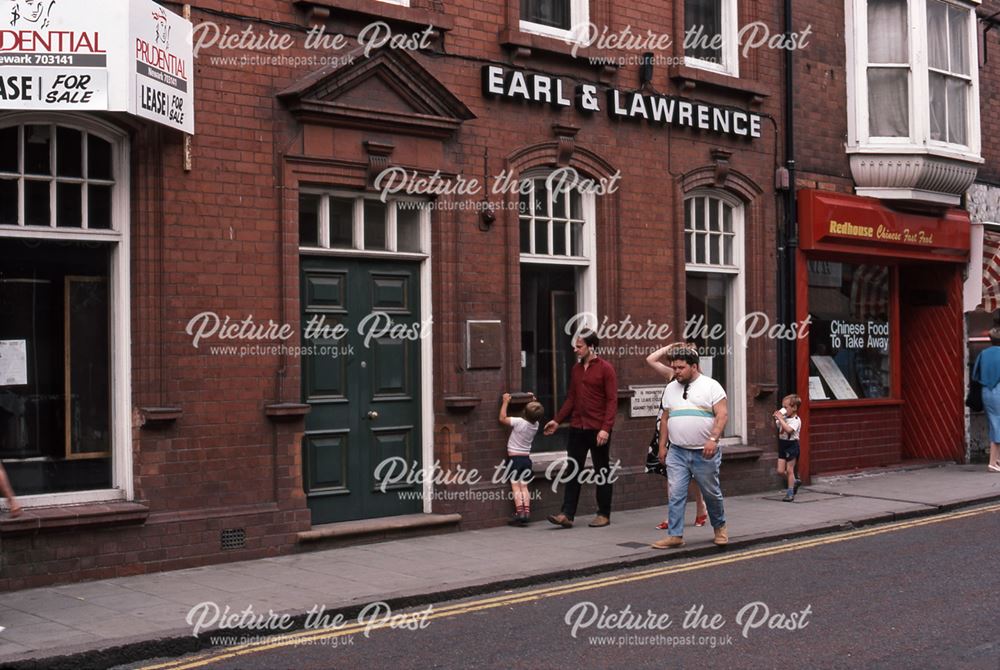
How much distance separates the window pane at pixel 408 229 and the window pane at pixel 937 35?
9.40 meters

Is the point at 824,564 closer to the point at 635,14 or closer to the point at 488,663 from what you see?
the point at 488,663

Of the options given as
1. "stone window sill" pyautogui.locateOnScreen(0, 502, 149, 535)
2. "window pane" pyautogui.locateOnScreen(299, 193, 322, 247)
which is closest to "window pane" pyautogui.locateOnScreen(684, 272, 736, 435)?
"window pane" pyautogui.locateOnScreen(299, 193, 322, 247)

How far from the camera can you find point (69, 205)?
10.0 m

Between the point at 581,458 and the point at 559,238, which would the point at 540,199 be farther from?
the point at 581,458

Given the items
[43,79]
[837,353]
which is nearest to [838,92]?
[837,353]

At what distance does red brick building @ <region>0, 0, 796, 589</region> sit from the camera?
10.0 metres

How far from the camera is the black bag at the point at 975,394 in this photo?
17688 millimetres

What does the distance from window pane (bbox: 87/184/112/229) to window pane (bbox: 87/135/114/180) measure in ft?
0.32

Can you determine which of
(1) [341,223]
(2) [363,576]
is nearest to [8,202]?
(1) [341,223]

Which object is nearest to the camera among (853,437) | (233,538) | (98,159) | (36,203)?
(36,203)

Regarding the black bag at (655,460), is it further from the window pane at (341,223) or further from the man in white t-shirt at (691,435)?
the window pane at (341,223)

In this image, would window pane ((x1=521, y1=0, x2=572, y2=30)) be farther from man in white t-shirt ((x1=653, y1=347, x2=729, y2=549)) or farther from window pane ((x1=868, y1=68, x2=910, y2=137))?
window pane ((x1=868, y1=68, x2=910, y2=137))

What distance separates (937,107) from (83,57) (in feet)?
42.4

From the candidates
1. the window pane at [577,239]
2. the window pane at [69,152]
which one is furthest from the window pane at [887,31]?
the window pane at [69,152]
